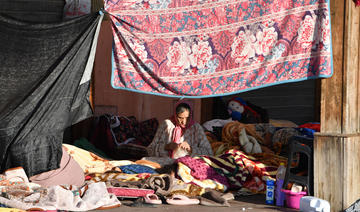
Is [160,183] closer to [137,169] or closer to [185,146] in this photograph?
[137,169]

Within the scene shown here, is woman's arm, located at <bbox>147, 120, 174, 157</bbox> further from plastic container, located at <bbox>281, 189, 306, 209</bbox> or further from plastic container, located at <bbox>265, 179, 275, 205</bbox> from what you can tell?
plastic container, located at <bbox>281, 189, 306, 209</bbox>

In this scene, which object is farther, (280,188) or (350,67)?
(280,188)

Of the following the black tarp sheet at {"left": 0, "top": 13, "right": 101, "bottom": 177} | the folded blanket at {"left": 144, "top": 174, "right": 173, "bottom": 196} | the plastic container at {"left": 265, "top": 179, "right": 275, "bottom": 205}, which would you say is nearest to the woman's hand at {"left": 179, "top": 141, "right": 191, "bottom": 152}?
the folded blanket at {"left": 144, "top": 174, "right": 173, "bottom": 196}

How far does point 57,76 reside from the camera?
5742mm

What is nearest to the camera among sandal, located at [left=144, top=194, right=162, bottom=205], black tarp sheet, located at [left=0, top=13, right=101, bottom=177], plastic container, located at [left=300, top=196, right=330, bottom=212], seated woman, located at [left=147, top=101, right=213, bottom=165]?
plastic container, located at [left=300, top=196, right=330, bottom=212]

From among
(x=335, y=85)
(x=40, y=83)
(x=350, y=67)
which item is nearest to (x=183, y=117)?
(x=40, y=83)

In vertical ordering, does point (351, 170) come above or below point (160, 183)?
above

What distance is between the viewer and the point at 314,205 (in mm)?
5203

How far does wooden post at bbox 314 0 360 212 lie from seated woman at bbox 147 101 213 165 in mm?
1921

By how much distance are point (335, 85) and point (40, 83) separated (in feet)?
9.63

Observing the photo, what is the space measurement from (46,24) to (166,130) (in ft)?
6.91

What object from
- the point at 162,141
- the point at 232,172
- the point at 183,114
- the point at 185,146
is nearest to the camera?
the point at 232,172

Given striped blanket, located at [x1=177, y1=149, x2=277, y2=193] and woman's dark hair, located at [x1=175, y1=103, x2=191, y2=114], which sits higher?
woman's dark hair, located at [x1=175, y1=103, x2=191, y2=114]

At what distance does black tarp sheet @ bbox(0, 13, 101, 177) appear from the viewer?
572cm
